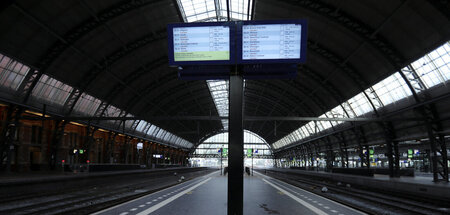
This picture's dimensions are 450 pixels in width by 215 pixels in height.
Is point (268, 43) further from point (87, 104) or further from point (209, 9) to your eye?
point (87, 104)

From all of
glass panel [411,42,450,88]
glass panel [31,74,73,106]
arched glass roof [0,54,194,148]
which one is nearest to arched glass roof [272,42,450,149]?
glass panel [411,42,450,88]

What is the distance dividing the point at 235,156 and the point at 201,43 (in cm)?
314

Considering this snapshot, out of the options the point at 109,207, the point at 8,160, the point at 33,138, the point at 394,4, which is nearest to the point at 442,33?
the point at 394,4

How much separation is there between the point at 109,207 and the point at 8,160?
2165 cm

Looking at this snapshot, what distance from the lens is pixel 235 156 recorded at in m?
7.85

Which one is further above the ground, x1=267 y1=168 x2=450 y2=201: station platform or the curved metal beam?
the curved metal beam

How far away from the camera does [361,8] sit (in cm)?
2702

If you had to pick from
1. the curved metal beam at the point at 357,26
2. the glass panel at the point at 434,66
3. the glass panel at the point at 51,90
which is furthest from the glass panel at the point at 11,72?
the glass panel at the point at 434,66

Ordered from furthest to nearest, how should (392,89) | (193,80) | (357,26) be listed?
(392,89) < (357,26) < (193,80)

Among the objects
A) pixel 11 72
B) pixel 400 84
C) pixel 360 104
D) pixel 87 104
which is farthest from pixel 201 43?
pixel 87 104

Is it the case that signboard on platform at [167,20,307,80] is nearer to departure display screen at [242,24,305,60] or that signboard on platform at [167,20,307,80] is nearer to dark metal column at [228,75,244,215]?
departure display screen at [242,24,305,60]

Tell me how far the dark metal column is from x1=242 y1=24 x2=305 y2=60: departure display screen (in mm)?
1083

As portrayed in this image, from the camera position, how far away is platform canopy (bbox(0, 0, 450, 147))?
25.7 metres

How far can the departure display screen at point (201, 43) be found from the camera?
27.8 ft
